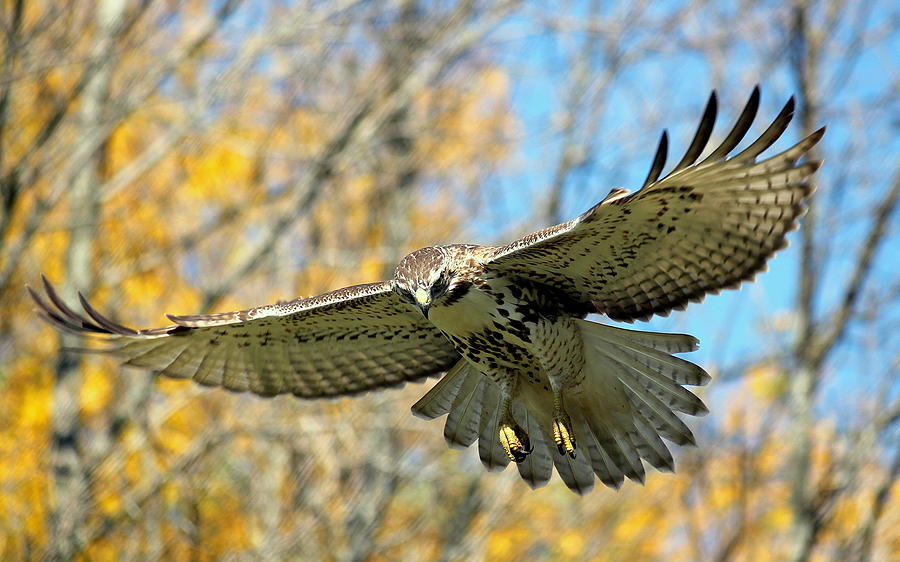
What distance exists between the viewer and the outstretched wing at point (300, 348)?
6281 millimetres

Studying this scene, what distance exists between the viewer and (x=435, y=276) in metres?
5.32

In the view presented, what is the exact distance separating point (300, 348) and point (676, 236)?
248cm

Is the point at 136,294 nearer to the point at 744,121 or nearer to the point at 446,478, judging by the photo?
the point at 446,478

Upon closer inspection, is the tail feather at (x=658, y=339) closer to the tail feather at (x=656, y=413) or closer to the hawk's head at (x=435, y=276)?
the tail feather at (x=656, y=413)

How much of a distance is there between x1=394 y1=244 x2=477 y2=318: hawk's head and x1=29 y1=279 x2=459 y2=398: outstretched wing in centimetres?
61

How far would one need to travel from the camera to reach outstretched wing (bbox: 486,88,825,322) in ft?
15.8

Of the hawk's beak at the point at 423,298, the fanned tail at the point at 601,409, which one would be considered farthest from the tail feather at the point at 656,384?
the hawk's beak at the point at 423,298

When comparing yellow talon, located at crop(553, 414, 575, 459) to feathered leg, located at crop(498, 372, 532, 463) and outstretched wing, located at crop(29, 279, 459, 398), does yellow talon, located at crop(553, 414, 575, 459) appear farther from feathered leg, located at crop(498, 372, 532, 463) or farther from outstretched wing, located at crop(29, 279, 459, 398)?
outstretched wing, located at crop(29, 279, 459, 398)

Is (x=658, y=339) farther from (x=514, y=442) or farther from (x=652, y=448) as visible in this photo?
(x=514, y=442)

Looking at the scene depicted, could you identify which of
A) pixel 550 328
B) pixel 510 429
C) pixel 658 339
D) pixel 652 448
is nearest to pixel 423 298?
pixel 550 328

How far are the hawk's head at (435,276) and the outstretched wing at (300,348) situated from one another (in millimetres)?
615

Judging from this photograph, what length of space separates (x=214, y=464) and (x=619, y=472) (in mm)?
4212

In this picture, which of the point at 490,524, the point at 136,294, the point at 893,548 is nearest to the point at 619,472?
the point at 490,524

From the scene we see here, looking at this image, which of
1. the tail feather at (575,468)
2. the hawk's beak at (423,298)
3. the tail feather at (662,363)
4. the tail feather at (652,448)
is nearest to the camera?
the hawk's beak at (423,298)
